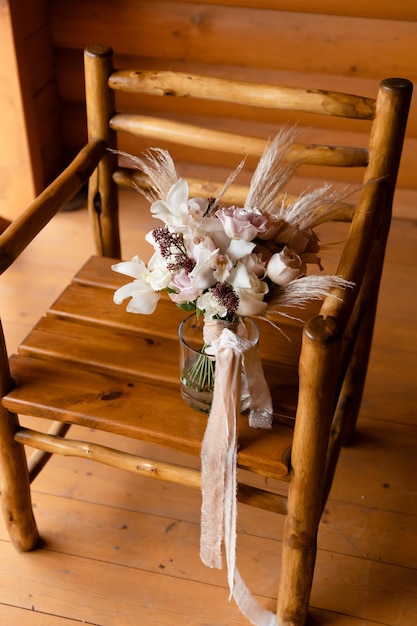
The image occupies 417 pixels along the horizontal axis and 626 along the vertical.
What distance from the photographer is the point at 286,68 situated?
2373mm

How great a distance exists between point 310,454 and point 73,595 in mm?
594

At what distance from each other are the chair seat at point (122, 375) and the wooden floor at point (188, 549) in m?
0.40

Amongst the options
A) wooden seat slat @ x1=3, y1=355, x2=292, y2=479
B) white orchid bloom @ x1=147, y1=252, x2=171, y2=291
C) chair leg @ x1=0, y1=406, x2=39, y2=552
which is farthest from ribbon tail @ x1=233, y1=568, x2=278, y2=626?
white orchid bloom @ x1=147, y1=252, x2=171, y2=291

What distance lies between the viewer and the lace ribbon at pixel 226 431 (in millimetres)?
1072

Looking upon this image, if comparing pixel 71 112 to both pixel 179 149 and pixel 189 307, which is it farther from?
pixel 189 307

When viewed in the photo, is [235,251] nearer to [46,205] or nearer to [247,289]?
[247,289]

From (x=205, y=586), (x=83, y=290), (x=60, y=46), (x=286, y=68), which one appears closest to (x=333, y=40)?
(x=286, y=68)

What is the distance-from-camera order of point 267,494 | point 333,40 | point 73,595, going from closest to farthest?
point 267,494
point 73,595
point 333,40

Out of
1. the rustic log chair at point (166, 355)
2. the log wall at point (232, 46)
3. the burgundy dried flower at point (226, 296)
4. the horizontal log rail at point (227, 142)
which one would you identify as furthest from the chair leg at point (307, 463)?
the log wall at point (232, 46)

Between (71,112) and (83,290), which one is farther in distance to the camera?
(71,112)

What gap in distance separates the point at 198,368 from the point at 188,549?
1.56 ft

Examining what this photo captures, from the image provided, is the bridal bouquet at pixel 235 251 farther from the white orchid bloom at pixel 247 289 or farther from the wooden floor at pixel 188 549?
the wooden floor at pixel 188 549

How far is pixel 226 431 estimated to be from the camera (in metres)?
1.10

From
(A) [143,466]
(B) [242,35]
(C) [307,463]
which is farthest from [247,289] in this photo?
(B) [242,35]
